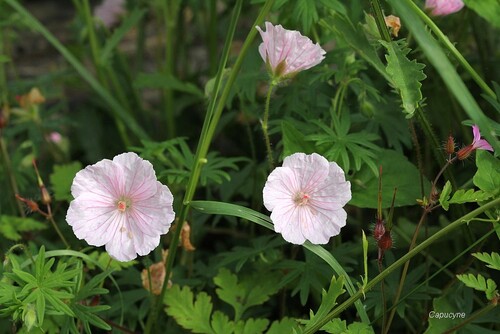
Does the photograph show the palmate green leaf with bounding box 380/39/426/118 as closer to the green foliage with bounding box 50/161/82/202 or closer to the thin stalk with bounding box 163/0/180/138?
the green foliage with bounding box 50/161/82/202

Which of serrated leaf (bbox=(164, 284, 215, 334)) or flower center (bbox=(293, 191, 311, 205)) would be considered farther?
serrated leaf (bbox=(164, 284, 215, 334))

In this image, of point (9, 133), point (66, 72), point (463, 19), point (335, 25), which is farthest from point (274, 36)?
point (66, 72)

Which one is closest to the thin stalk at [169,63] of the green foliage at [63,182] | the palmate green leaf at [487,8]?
the green foliage at [63,182]

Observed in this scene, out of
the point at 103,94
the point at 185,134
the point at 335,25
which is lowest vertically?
the point at 185,134

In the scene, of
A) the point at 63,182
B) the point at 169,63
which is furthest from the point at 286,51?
the point at 169,63

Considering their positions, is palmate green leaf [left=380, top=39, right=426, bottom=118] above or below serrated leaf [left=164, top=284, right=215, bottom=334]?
above

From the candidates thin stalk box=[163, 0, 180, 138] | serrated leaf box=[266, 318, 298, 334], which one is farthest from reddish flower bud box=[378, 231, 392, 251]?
thin stalk box=[163, 0, 180, 138]

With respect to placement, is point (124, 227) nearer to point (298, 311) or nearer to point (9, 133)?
point (298, 311)
